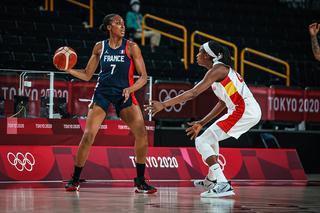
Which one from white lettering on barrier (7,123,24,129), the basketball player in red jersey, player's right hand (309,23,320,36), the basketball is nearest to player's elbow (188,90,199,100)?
the basketball player in red jersey

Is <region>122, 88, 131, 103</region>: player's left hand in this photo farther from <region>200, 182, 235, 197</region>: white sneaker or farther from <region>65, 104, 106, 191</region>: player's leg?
<region>200, 182, 235, 197</region>: white sneaker

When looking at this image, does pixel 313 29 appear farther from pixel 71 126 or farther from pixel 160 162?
pixel 71 126

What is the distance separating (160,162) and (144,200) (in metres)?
5.19

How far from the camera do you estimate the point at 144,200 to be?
33.6 feet

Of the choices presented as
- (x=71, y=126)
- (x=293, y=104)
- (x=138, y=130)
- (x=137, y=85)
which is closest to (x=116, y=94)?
(x=137, y=85)

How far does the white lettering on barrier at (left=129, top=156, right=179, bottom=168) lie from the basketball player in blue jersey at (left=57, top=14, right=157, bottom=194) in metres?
3.45

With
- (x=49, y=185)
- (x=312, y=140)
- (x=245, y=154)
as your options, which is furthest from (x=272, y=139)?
(x=49, y=185)

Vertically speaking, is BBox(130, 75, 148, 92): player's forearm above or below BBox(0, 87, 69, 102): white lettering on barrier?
above

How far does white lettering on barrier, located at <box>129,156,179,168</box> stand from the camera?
1524 cm

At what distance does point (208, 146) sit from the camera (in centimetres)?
1120

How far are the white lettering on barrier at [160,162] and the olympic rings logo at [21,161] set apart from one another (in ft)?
6.41

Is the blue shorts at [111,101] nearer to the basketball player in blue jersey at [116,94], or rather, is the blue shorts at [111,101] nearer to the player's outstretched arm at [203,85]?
the basketball player in blue jersey at [116,94]

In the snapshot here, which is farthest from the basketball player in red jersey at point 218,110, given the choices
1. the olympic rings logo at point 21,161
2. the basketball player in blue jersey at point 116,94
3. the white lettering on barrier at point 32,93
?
the white lettering on barrier at point 32,93

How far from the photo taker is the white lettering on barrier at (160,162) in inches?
600
